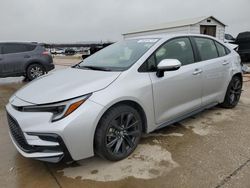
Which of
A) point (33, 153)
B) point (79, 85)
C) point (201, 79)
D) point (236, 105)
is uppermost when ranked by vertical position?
point (79, 85)

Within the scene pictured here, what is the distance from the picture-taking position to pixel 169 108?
3295 millimetres

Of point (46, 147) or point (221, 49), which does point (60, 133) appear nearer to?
point (46, 147)

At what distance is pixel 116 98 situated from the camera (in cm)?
265

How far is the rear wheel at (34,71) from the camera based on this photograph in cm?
908

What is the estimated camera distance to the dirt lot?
2.47 m

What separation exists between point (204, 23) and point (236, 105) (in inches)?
519

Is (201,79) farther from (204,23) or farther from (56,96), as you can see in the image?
(204,23)

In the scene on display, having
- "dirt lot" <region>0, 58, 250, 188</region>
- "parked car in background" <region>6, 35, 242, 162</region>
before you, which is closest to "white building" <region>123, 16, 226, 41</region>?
"parked car in background" <region>6, 35, 242, 162</region>

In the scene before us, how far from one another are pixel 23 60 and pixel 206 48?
282 inches

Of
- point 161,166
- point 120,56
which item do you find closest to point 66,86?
point 120,56

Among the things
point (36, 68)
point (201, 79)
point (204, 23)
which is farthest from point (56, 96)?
point (204, 23)

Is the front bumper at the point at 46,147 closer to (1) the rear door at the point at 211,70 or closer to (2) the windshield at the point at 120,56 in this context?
(2) the windshield at the point at 120,56

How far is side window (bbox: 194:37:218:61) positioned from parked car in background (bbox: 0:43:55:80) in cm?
688

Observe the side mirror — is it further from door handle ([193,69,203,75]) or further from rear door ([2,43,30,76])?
rear door ([2,43,30,76])
